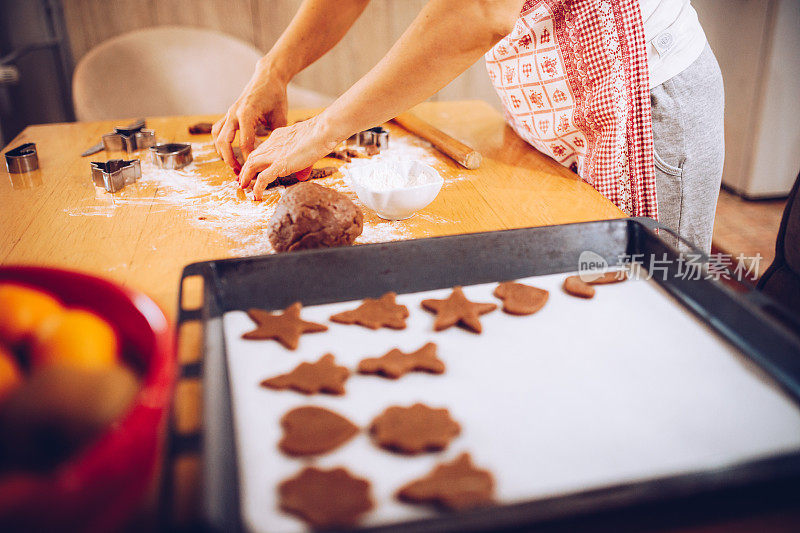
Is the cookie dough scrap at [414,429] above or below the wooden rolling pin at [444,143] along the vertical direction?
below

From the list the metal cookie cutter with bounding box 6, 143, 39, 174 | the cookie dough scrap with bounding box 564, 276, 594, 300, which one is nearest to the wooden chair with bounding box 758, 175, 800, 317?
the cookie dough scrap with bounding box 564, 276, 594, 300

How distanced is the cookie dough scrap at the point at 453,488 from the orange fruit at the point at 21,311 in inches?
14.0

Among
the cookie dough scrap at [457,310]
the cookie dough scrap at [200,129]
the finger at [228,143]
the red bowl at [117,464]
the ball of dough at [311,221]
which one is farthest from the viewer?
the cookie dough scrap at [200,129]

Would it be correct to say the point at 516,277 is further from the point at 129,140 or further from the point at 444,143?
the point at 129,140

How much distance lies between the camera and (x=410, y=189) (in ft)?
3.46

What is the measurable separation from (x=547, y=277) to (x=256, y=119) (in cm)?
86

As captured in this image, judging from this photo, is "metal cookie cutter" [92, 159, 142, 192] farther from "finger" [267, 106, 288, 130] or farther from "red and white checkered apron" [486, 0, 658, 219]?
"red and white checkered apron" [486, 0, 658, 219]

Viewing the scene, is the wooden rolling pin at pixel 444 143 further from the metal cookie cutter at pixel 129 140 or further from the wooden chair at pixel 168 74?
the wooden chair at pixel 168 74

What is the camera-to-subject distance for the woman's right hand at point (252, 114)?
1.37 metres

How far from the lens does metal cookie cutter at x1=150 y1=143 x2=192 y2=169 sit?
138 centimetres

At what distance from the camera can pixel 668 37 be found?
3.96 feet

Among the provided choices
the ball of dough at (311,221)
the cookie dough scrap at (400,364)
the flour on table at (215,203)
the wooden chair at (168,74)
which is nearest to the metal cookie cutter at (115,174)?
the flour on table at (215,203)

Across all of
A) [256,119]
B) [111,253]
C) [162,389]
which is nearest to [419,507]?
[162,389]

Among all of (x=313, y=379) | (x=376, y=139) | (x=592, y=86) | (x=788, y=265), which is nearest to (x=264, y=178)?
(x=376, y=139)
